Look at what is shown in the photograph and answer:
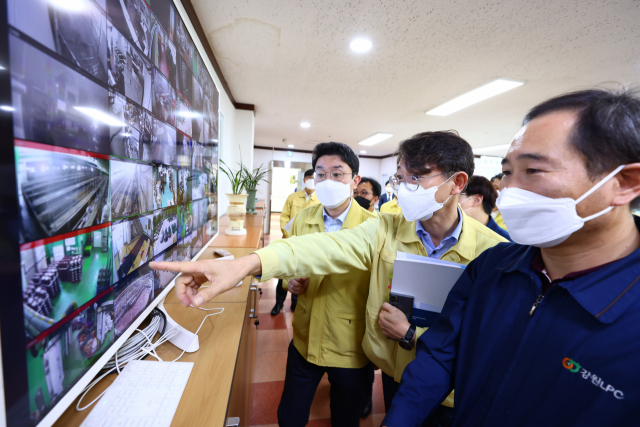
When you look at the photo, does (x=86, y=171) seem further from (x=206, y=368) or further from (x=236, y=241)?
(x=236, y=241)

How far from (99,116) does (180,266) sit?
1.49 ft

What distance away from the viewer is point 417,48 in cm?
250

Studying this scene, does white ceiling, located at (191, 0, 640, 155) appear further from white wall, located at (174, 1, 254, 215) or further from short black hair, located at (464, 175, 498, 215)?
short black hair, located at (464, 175, 498, 215)

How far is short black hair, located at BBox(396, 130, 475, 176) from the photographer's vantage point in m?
1.15

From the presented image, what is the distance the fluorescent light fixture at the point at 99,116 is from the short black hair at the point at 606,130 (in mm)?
1202

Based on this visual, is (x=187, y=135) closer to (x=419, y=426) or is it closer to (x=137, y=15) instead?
(x=137, y=15)

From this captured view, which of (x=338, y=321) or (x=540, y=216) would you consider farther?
(x=338, y=321)

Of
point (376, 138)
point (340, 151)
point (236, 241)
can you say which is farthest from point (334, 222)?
point (376, 138)

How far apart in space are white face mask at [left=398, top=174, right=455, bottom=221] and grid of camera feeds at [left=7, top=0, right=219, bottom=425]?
42.3 inches

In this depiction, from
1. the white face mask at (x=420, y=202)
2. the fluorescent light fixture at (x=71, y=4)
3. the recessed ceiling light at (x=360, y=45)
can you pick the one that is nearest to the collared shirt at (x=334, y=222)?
the white face mask at (x=420, y=202)

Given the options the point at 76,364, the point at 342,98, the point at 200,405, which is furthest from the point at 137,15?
the point at 342,98

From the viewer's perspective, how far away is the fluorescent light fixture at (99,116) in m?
0.63

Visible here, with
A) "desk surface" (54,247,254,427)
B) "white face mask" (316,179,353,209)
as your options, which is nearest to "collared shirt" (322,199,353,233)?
"white face mask" (316,179,353,209)

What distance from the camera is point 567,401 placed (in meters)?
0.56
